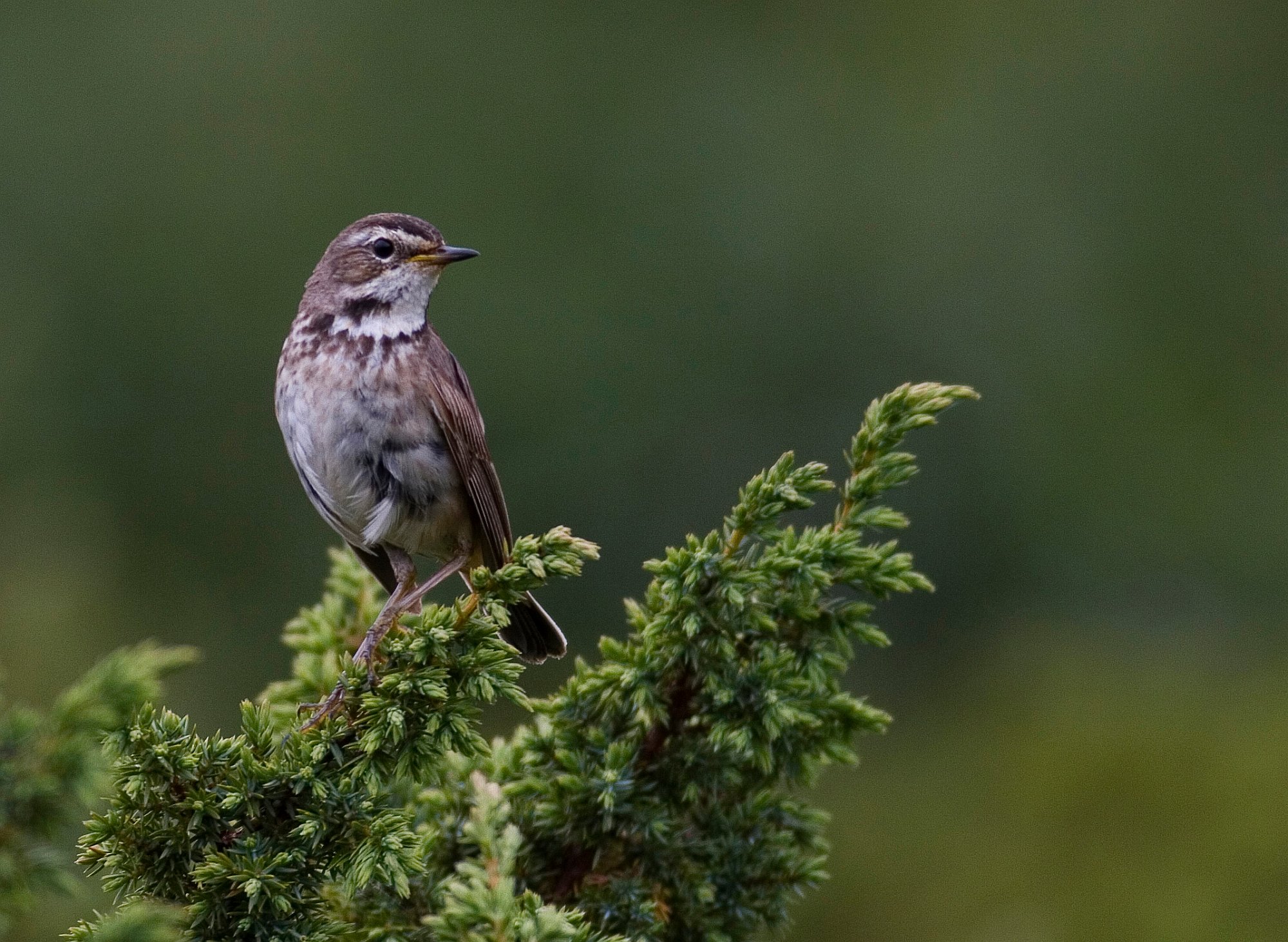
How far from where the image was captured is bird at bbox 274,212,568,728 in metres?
4.95

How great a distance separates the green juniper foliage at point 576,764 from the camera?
2850mm

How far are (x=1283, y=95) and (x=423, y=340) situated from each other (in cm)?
2847

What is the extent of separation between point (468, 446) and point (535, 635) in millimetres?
739

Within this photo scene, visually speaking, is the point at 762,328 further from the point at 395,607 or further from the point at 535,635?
the point at 395,607

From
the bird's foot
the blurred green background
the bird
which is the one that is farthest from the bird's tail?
the blurred green background

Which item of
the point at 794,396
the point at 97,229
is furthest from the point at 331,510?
the point at 97,229

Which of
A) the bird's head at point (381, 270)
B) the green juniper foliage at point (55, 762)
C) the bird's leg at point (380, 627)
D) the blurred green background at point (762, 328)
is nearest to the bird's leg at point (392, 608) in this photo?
the bird's leg at point (380, 627)

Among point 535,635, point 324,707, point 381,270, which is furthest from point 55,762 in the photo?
point 381,270

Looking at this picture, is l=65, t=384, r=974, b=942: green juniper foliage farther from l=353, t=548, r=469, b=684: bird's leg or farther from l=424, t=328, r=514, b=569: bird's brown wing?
l=424, t=328, r=514, b=569: bird's brown wing

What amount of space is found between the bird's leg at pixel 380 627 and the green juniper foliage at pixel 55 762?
105 cm

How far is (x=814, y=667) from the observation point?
11.0 ft

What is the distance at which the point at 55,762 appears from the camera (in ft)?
6.71

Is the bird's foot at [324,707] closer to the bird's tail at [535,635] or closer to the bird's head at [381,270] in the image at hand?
the bird's tail at [535,635]

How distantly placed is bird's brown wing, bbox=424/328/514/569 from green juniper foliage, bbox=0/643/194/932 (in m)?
2.93
